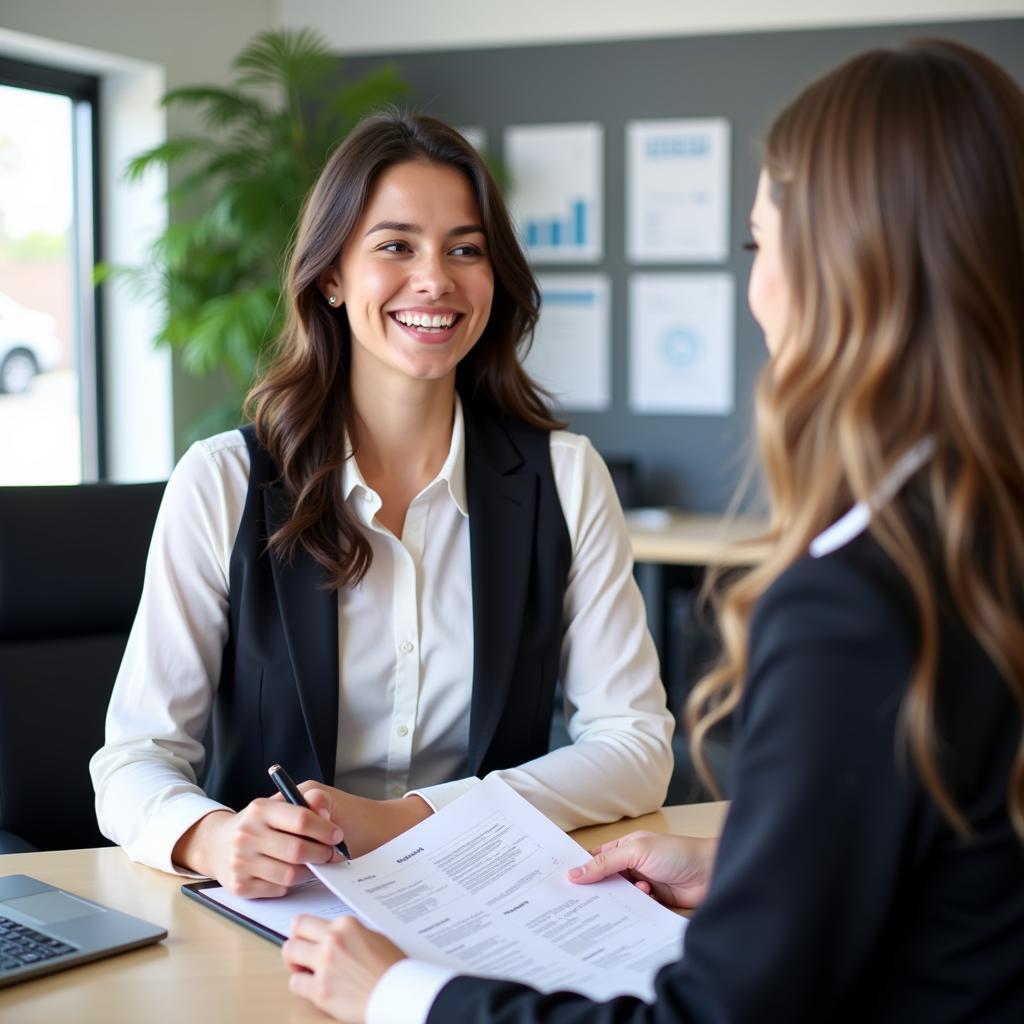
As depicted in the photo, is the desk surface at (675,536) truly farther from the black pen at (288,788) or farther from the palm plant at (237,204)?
the black pen at (288,788)

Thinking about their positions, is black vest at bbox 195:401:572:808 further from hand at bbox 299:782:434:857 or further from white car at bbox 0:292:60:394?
white car at bbox 0:292:60:394

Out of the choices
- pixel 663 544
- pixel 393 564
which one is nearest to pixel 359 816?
pixel 393 564

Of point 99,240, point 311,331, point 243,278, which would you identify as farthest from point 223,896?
point 99,240

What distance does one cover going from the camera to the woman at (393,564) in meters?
1.69

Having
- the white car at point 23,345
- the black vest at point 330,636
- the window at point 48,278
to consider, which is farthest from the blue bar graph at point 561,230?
the black vest at point 330,636

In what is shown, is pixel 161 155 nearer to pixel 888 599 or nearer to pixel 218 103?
pixel 218 103

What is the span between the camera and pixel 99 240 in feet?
14.9

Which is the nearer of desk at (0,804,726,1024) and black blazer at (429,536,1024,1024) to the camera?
black blazer at (429,536,1024,1024)

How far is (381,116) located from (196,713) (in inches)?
34.6

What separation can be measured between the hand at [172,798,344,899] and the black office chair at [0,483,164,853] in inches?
27.3

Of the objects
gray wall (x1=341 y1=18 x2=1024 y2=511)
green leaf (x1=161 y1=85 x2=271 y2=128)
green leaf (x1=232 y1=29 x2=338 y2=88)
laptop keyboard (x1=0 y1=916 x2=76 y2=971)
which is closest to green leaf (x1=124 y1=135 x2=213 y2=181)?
green leaf (x1=161 y1=85 x2=271 y2=128)

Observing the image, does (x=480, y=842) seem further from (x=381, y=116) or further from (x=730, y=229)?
(x=730, y=229)

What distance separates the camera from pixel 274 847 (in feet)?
4.25

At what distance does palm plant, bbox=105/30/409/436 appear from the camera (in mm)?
4051
